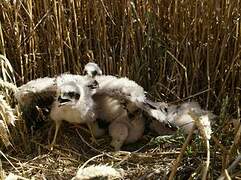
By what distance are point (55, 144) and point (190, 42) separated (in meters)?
0.69

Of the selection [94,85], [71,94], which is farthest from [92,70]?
[71,94]

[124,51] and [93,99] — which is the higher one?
[124,51]

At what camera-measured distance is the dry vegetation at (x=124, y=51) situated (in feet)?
6.88

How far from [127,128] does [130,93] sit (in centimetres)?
14

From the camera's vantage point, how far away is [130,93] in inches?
80.2

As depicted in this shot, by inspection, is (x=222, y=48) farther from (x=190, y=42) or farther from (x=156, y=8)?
(x=156, y=8)

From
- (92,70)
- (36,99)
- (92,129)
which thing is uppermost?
(92,70)

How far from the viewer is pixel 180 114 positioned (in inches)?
82.4

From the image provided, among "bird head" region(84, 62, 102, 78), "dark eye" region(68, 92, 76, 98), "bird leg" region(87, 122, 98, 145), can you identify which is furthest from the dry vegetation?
"dark eye" region(68, 92, 76, 98)

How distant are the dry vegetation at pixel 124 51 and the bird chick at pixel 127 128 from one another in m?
0.04

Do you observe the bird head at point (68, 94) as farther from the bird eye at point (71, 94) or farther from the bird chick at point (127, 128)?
the bird chick at point (127, 128)

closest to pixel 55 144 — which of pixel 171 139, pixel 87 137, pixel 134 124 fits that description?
pixel 87 137

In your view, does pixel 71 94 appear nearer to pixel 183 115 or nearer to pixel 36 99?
pixel 36 99

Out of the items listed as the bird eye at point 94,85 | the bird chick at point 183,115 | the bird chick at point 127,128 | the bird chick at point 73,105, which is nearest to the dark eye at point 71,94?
the bird chick at point 73,105
